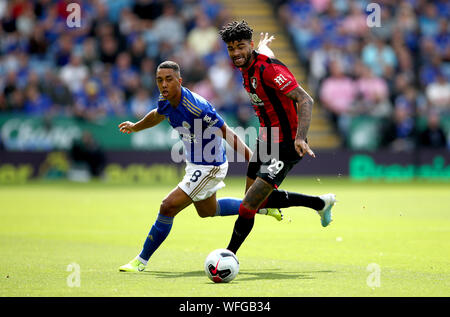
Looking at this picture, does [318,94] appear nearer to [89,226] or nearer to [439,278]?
[89,226]

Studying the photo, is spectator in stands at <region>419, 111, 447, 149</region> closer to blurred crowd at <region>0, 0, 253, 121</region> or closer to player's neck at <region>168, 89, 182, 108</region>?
blurred crowd at <region>0, 0, 253, 121</region>

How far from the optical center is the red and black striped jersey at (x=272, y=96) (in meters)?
7.50

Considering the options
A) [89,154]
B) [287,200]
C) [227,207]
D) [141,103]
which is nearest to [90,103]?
[141,103]

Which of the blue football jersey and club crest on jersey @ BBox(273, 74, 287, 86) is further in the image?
the blue football jersey

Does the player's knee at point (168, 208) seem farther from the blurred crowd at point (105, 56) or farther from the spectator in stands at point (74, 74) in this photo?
the spectator in stands at point (74, 74)

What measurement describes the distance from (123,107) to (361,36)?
24.8ft

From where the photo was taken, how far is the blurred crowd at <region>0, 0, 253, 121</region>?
69.7 ft

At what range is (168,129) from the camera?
20859 mm

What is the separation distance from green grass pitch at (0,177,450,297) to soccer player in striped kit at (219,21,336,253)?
75cm

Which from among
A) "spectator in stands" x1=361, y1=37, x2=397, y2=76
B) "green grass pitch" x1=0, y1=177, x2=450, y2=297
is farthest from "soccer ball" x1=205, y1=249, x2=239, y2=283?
"spectator in stands" x1=361, y1=37, x2=397, y2=76

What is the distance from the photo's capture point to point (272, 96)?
7.78m

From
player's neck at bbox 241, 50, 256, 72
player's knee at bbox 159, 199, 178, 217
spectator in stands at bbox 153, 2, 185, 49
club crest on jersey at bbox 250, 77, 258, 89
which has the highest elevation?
spectator in stands at bbox 153, 2, 185, 49

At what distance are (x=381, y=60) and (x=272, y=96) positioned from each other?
15819mm

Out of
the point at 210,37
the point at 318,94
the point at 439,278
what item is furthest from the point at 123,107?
the point at 439,278
